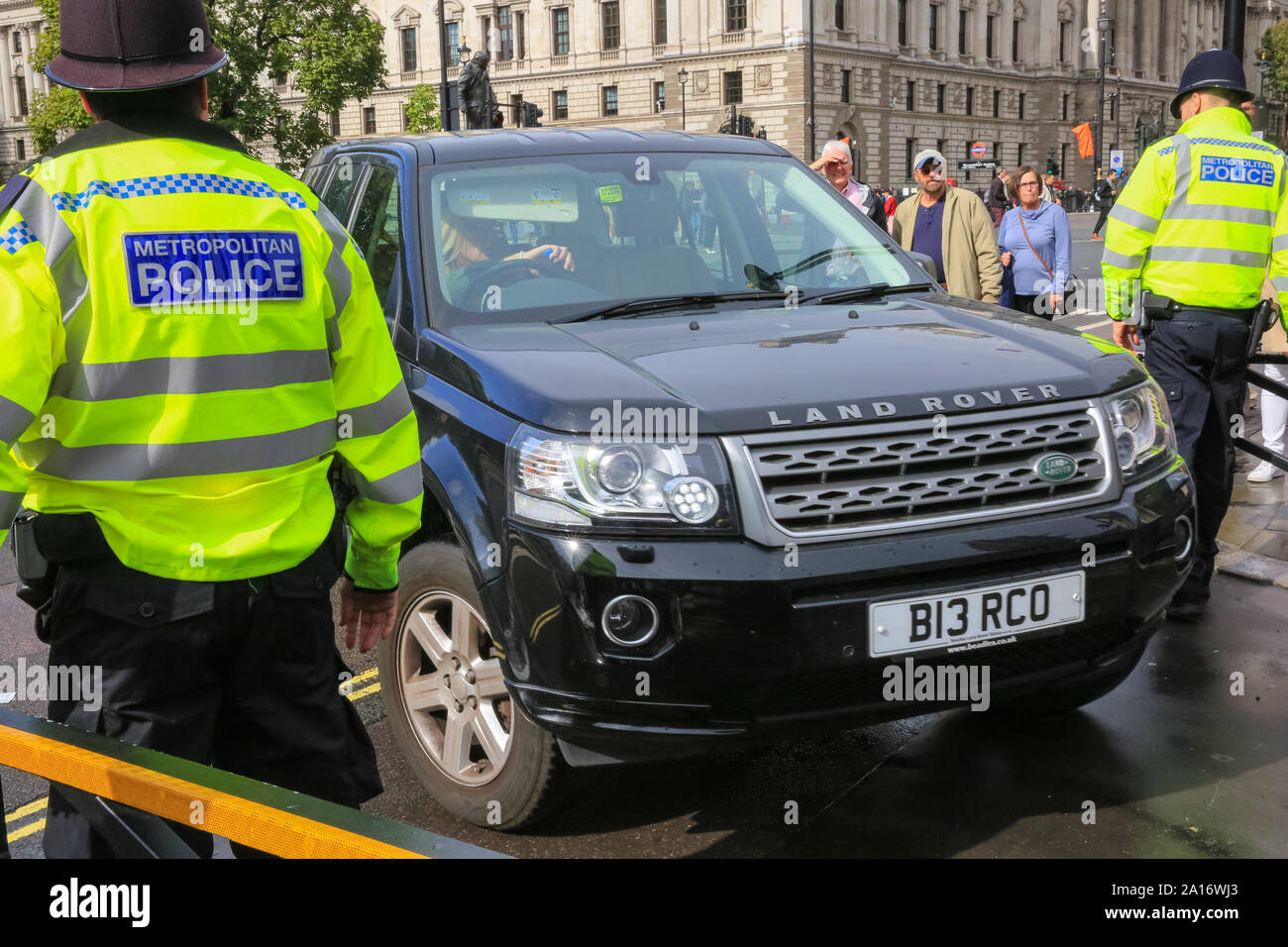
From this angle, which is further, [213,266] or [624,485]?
[624,485]

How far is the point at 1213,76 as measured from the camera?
5473 mm

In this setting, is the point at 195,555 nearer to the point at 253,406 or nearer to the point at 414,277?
the point at 253,406

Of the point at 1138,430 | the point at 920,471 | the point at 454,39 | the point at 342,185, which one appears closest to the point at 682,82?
the point at 454,39

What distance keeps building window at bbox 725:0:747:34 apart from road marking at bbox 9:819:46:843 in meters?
72.1

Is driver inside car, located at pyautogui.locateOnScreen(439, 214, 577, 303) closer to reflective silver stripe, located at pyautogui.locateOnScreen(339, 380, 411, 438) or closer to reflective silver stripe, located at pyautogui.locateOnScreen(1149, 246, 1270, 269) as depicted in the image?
reflective silver stripe, located at pyautogui.locateOnScreen(339, 380, 411, 438)

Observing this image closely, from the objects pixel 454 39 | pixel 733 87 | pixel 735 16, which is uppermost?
pixel 454 39

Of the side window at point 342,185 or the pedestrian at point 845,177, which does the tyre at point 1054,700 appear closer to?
the side window at point 342,185

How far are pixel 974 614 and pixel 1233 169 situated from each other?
10.1 feet

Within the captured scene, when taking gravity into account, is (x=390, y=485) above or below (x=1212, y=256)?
below

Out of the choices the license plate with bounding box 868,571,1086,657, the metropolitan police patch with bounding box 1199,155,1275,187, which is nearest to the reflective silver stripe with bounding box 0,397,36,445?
the license plate with bounding box 868,571,1086,657

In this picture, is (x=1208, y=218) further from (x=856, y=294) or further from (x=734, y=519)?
(x=734, y=519)

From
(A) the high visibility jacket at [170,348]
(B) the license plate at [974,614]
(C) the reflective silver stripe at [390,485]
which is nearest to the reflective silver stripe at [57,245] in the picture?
(A) the high visibility jacket at [170,348]

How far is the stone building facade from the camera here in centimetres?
7144
